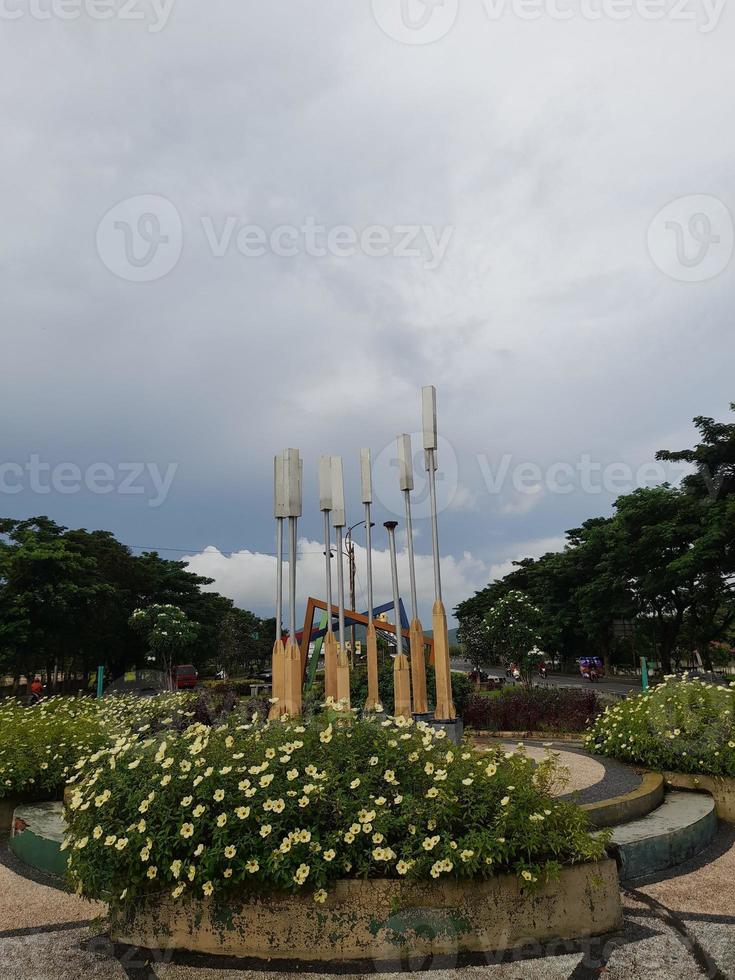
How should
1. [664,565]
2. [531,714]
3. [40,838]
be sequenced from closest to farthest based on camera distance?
1. [40,838]
2. [531,714]
3. [664,565]

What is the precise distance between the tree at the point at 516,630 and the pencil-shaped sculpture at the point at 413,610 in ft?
33.8

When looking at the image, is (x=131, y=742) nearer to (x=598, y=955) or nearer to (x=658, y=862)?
(x=598, y=955)

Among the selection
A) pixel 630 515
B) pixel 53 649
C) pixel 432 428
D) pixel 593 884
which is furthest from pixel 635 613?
pixel 593 884

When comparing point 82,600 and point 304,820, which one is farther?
point 82,600

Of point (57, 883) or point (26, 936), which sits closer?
point (26, 936)

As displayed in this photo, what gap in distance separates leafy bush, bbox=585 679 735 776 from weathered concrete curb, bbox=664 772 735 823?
0.30ft

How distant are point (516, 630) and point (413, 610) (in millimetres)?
10565

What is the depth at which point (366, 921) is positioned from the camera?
13.2 feet

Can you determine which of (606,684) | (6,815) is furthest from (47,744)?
(606,684)

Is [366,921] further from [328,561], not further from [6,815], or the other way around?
[328,561]

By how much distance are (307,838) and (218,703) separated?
25.1 ft

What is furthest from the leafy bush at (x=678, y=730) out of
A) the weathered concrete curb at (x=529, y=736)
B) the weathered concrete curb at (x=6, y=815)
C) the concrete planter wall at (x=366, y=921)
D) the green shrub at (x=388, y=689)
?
the weathered concrete curb at (x=6, y=815)

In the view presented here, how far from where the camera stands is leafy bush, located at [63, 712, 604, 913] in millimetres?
4035

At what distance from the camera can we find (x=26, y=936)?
4664mm
